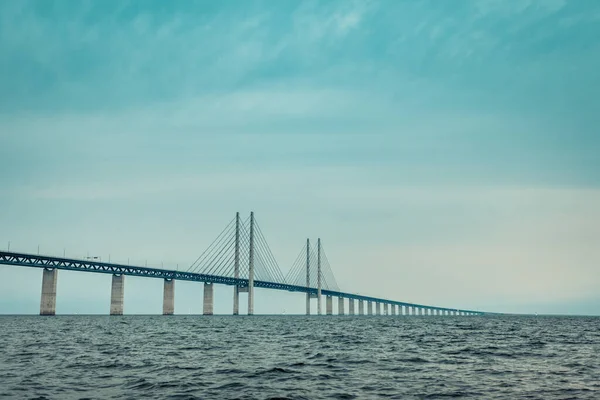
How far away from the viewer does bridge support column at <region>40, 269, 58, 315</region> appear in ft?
395

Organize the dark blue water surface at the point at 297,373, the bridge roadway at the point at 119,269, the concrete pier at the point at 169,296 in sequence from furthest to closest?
the concrete pier at the point at 169,296 < the bridge roadway at the point at 119,269 < the dark blue water surface at the point at 297,373

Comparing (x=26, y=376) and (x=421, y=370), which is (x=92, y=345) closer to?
(x=26, y=376)

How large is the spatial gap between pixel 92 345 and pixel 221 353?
11.0 metres

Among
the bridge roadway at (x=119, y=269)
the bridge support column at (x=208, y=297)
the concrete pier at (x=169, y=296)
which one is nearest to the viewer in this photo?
the bridge roadway at (x=119, y=269)

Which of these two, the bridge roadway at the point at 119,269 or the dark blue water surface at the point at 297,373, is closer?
the dark blue water surface at the point at 297,373

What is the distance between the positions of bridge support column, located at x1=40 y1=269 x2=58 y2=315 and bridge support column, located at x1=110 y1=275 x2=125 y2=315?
14.6m

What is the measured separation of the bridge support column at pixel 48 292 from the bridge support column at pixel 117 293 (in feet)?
47.8

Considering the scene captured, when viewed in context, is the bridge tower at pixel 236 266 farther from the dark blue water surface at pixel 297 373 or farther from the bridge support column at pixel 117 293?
the dark blue water surface at pixel 297 373

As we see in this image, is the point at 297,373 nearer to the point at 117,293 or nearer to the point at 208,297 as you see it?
the point at 117,293

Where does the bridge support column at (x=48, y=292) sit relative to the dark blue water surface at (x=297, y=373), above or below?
above

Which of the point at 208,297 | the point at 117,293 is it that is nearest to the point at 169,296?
the point at 208,297

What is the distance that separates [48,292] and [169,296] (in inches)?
1255

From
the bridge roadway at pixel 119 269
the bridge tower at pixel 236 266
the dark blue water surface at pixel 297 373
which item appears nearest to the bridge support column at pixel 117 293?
the bridge roadway at pixel 119 269

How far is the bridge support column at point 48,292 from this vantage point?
120375 mm
